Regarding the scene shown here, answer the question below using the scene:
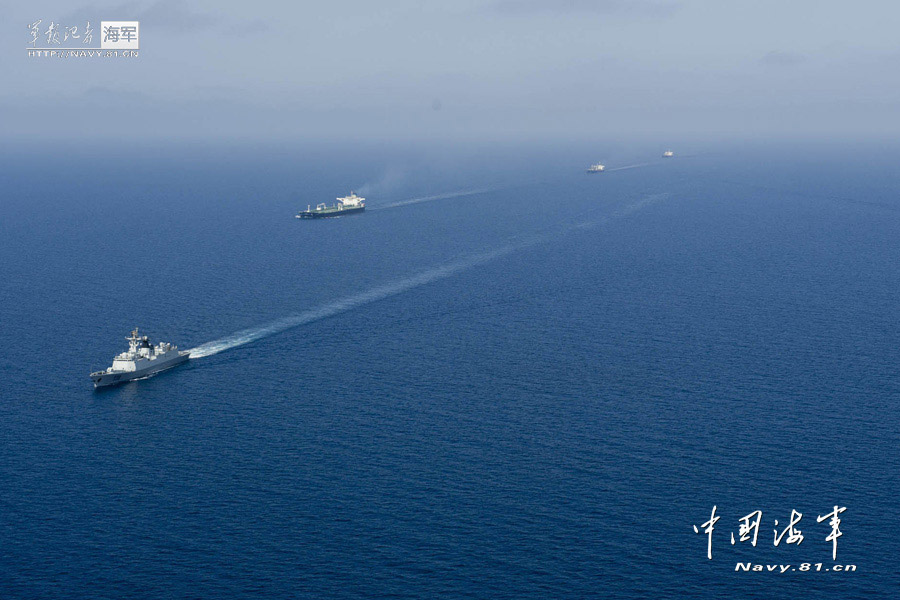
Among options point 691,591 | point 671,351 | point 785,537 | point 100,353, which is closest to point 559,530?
point 691,591

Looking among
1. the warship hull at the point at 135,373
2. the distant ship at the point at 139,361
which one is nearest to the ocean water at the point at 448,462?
the warship hull at the point at 135,373

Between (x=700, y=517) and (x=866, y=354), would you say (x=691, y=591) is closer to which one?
(x=700, y=517)

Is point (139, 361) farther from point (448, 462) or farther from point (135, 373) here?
point (448, 462)

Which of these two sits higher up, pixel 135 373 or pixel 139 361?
pixel 139 361

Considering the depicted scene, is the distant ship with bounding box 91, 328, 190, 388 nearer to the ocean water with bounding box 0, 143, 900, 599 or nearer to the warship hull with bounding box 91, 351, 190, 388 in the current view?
the warship hull with bounding box 91, 351, 190, 388

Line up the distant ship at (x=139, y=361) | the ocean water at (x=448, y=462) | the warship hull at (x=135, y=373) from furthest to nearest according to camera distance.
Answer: the distant ship at (x=139, y=361) → the warship hull at (x=135, y=373) → the ocean water at (x=448, y=462)

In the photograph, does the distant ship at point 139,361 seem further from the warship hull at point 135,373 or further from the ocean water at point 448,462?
the ocean water at point 448,462

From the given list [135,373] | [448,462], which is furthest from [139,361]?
[448,462]
